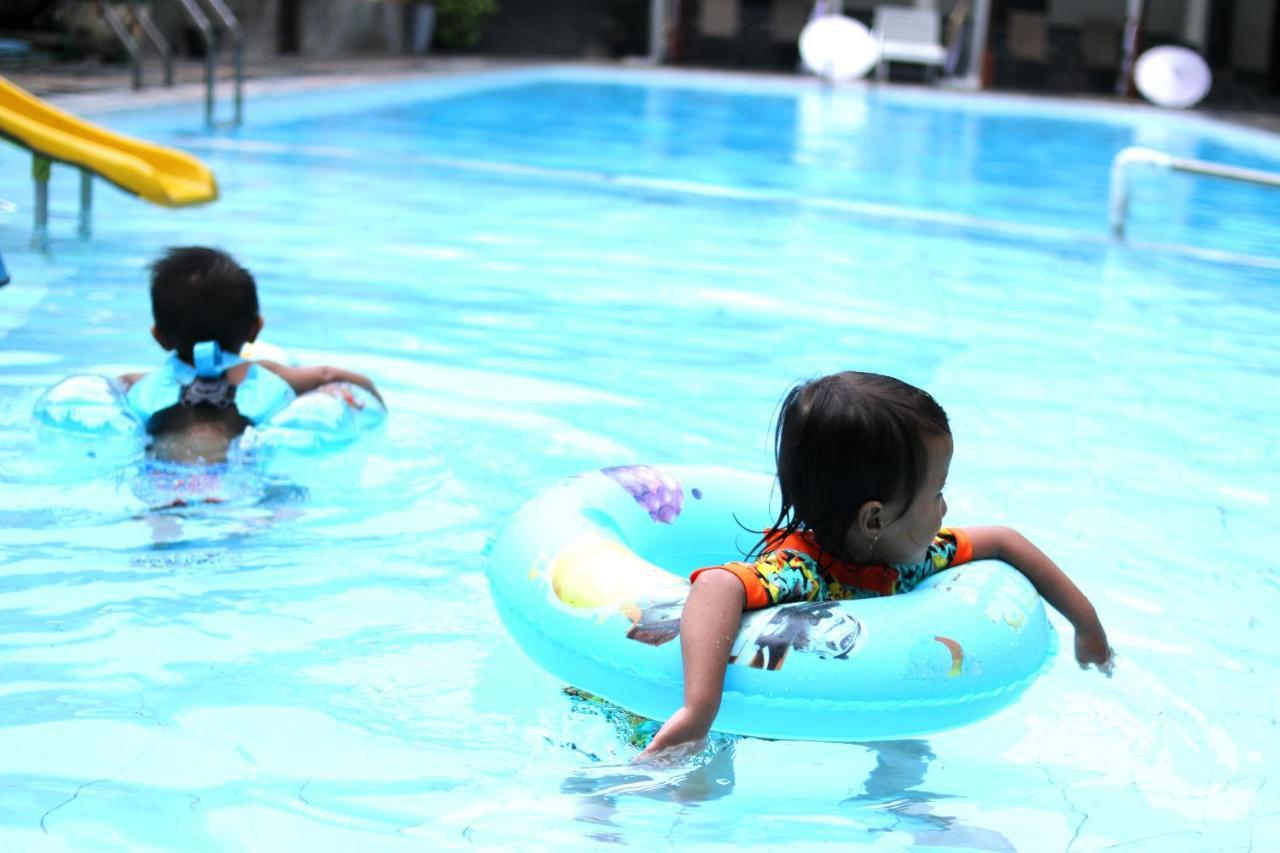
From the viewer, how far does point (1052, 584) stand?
278cm

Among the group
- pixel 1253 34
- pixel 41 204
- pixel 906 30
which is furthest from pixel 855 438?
pixel 1253 34

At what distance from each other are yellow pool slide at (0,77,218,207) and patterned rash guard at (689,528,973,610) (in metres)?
4.63

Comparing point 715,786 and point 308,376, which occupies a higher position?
point 308,376

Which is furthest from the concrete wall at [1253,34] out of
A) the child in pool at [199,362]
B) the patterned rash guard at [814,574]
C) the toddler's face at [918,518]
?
the toddler's face at [918,518]

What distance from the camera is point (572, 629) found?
2.55 m

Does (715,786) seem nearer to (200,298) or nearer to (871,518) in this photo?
(871,518)

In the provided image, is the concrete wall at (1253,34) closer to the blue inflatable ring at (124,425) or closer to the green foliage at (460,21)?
the green foliage at (460,21)

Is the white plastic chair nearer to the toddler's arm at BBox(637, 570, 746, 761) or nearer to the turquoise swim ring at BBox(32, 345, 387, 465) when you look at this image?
the turquoise swim ring at BBox(32, 345, 387, 465)

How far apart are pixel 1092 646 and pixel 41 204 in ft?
17.9

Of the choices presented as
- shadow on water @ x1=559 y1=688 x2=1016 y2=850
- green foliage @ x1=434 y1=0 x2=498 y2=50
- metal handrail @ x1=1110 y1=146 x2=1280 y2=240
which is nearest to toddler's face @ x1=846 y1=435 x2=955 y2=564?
shadow on water @ x1=559 y1=688 x2=1016 y2=850

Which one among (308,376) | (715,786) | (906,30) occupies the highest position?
(906,30)

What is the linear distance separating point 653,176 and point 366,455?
7.40m

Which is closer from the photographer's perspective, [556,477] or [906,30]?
[556,477]

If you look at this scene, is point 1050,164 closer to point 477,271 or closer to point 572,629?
point 477,271
